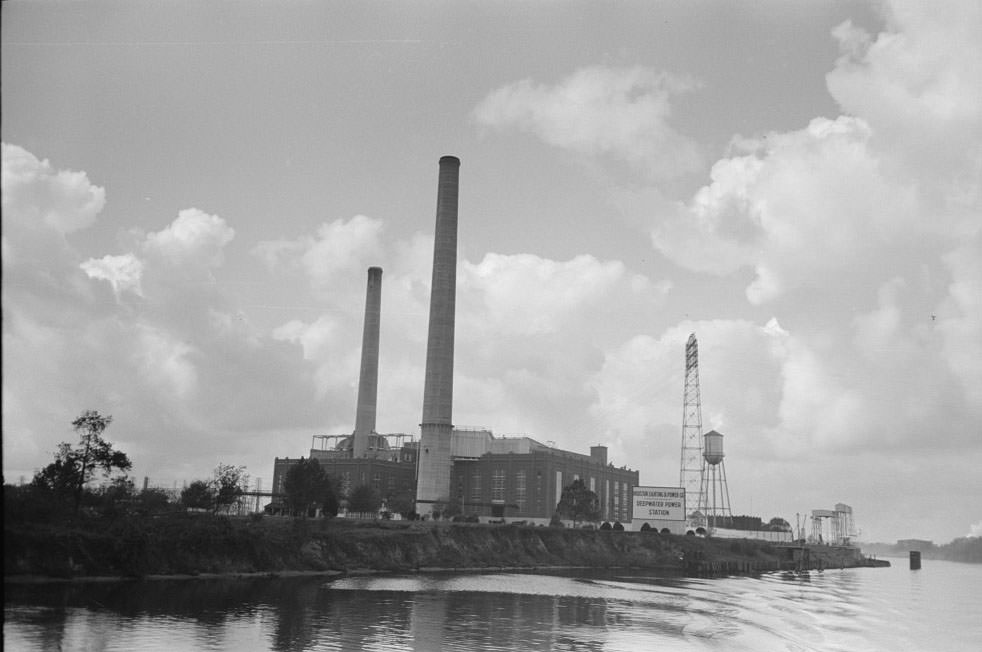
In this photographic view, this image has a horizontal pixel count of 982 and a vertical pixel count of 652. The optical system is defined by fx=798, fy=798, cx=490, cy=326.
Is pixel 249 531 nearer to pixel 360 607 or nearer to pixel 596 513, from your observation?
pixel 360 607

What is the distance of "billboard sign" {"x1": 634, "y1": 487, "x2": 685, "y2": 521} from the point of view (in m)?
141

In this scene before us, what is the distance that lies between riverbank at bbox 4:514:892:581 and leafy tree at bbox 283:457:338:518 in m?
8.96

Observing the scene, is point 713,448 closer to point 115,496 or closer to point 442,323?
point 442,323

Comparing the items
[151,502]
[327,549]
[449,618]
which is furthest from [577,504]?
[449,618]

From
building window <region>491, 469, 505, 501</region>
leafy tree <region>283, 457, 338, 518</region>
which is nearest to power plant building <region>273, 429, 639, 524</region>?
building window <region>491, 469, 505, 501</region>

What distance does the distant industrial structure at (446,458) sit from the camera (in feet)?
389

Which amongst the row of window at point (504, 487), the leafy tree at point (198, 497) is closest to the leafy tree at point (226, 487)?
the leafy tree at point (198, 497)

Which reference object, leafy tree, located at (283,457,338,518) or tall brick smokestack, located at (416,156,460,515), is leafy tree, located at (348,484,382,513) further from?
leafy tree, located at (283,457,338,518)

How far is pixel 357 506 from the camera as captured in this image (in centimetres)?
11544

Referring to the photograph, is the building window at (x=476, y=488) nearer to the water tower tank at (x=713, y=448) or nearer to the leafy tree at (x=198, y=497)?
the water tower tank at (x=713, y=448)

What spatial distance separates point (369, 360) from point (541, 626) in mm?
98817

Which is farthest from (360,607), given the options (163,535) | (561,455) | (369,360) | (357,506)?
(561,455)

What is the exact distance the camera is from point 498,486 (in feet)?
477

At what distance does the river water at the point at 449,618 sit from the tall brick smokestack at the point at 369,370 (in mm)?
66852
